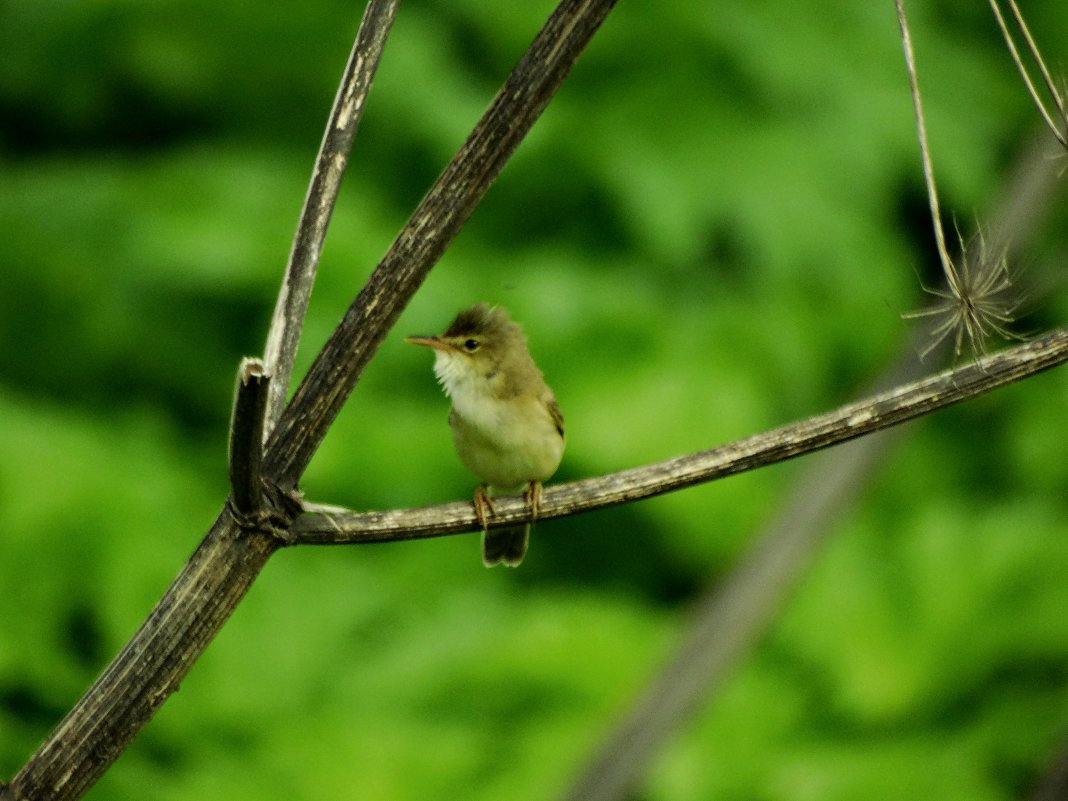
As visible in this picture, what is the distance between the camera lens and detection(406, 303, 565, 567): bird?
2.72 metres

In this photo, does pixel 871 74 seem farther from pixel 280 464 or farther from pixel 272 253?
pixel 280 464

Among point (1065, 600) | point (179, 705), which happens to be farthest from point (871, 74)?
point (179, 705)

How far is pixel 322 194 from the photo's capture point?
1.26 metres

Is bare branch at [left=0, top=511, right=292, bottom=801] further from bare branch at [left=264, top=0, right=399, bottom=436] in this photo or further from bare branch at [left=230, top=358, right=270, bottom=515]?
bare branch at [left=264, top=0, right=399, bottom=436]

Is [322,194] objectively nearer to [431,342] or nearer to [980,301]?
[980,301]

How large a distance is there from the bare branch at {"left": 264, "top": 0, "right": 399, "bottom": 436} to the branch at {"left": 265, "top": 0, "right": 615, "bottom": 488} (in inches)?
4.3

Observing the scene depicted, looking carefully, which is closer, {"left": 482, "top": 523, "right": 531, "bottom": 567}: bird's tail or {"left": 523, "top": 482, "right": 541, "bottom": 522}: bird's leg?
{"left": 523, "top": 482, "right": 541, "bottom": 522}: bird's leg

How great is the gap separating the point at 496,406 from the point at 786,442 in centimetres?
160

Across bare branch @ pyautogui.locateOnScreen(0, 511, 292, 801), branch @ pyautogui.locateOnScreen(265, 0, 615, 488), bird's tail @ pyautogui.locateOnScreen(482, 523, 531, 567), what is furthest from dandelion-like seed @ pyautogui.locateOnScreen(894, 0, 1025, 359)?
bird's tail @ pyautogui.locateOnScreen(482, 523, 531, 567)

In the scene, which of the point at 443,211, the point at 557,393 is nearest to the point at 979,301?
the point at 443,211

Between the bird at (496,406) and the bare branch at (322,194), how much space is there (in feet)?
4.43

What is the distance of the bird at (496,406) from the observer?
2725 mm

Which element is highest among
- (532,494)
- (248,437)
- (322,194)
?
(532,494)

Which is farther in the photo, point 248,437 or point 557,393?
point 557,393
